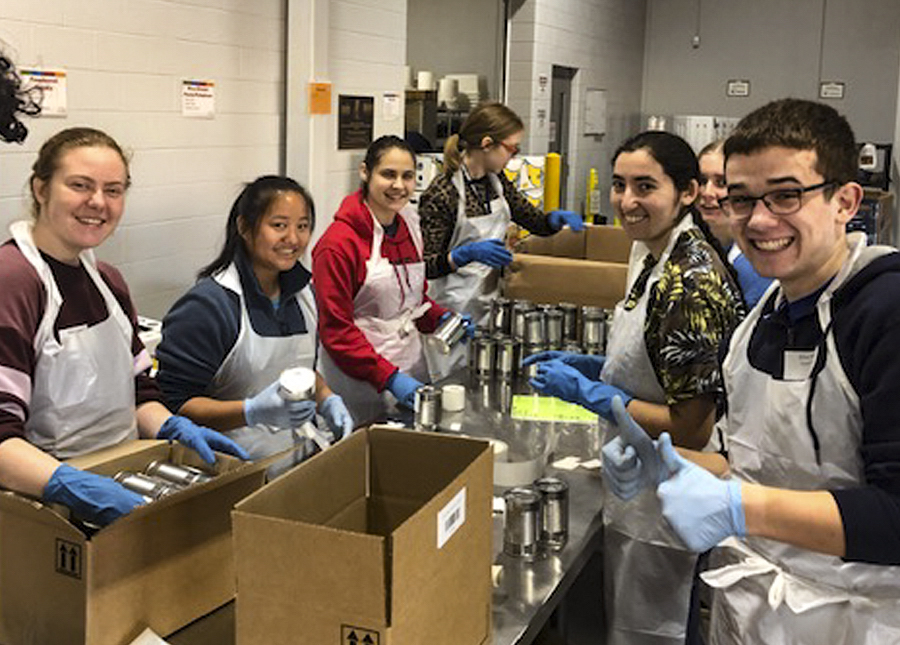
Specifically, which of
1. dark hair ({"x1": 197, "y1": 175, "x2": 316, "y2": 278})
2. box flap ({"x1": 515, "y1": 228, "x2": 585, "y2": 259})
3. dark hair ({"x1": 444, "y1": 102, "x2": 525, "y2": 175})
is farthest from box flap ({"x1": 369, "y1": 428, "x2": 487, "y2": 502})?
box flap ({"x1": 515, "y1": 228, "x2": 585, "y2": 259})

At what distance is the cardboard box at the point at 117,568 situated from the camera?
4.43ft

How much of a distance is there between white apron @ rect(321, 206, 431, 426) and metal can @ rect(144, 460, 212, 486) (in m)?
1.32

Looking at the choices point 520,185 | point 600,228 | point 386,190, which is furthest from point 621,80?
point 386,190

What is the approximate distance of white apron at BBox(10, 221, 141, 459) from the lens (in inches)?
71.9

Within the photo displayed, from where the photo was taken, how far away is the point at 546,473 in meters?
2.28

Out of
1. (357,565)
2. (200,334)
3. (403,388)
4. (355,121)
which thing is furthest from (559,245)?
(357,565)

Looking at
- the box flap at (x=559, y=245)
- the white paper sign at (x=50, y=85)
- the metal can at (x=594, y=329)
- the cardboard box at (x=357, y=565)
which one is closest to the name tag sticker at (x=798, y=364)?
the cardboard box at (x=357, y=565)

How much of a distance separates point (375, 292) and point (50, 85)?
3.90 ft

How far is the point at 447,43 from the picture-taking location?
6.68 m

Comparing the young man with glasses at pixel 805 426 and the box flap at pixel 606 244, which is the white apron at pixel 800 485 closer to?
the young man with glasses at pixel 805 426

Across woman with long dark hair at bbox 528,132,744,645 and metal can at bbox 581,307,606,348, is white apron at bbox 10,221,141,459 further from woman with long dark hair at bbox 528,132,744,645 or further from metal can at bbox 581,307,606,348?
metal can at bbox 581,307,606,348

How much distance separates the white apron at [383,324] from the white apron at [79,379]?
1.09m

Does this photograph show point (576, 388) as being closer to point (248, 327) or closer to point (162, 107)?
point (248, 327)

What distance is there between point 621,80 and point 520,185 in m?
3.69
